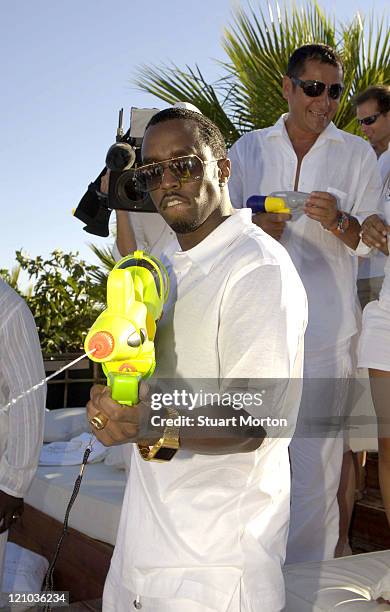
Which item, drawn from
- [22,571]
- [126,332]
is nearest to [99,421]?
[126,332]

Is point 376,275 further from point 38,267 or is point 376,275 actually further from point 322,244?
point 38,267

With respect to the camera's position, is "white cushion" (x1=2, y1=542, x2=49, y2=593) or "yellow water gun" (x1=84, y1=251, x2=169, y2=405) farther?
"white cushion" (x1=2, y1=542, x2=49, y2=593)

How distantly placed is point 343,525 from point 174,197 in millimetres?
1962

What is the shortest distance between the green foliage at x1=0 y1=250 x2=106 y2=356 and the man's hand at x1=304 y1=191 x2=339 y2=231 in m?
6.20

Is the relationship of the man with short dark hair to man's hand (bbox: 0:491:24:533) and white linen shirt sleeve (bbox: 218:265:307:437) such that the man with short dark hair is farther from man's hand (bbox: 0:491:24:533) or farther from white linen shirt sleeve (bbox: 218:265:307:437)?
white linen shirt sleeve (bbox: 218:265:307:437)

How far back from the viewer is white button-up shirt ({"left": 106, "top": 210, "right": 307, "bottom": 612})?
138cm

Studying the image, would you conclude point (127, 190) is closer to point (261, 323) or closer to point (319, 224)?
point (319, 224)

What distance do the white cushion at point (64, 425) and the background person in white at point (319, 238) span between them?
8.88 ft

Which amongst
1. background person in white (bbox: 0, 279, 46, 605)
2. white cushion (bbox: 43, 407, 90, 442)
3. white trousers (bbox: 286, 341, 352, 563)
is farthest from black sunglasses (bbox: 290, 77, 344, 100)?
white cushion (bbox: 43, 407, 90, 442)

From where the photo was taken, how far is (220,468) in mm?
1453

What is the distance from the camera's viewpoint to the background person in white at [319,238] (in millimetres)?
3021

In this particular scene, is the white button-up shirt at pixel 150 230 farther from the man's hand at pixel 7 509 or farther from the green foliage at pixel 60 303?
the green foliage at pixel 60 303

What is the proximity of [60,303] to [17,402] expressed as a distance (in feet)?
23.2

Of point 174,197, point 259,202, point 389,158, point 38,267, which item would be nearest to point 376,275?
point 389,158
